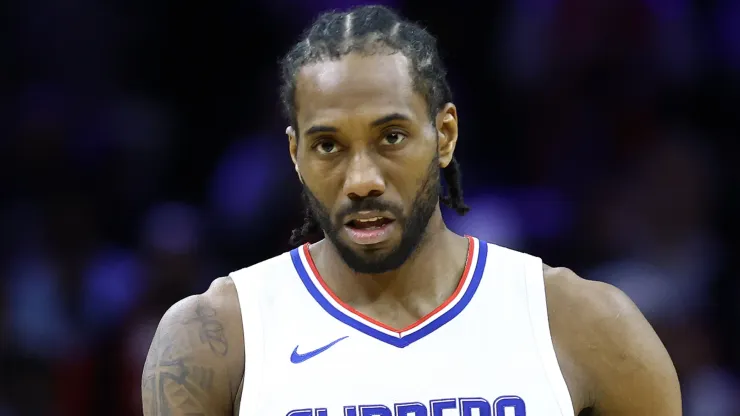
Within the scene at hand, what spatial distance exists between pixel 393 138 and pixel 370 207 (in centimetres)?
19

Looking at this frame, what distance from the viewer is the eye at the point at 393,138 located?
8.87 ft

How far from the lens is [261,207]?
5109mm

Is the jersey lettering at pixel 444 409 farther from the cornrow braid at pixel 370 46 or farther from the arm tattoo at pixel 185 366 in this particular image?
the cornrow braid at pixel 370 46

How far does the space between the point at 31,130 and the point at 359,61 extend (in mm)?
3284

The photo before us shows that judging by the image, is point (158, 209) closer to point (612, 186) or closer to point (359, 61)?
point (612, 186)

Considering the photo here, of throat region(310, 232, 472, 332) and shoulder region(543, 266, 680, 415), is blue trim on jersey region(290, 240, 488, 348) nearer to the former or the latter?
throat region(310, 232, 472, 332)

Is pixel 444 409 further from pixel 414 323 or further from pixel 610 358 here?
pixel 610 358

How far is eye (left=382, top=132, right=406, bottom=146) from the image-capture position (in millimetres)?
2705

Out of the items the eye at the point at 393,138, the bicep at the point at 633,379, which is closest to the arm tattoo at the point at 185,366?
the eye at the point at 393,138

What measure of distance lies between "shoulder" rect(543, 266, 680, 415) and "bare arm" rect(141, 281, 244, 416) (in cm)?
85

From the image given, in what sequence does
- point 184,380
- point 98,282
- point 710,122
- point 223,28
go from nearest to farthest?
point 184,380 < point 98,282 < point 710,122 < point 223,28

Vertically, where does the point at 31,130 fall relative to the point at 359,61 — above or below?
above

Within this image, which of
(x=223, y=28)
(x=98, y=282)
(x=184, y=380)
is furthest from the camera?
(x=223, y=28)

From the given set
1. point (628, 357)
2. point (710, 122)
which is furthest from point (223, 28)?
point (628, 357)
